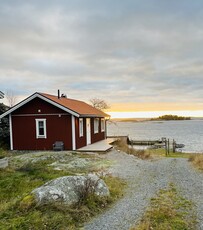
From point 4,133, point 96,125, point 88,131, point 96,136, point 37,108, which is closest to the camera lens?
point 37,108

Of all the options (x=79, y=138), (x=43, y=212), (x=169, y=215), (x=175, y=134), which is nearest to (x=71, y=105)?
(x=79, y=138)

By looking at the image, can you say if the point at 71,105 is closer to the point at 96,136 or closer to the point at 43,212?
the point at 96,136

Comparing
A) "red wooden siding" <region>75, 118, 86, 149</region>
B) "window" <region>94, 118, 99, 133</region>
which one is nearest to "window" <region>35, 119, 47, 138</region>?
"red wooden siding" <region>75, 118, 86, 149</region>

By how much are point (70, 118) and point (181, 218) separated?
43.4 ft

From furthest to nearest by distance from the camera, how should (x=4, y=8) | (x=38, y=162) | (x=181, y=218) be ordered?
A: (x=38, y=162) < (x=4, y=8) < (x=181, y=218)

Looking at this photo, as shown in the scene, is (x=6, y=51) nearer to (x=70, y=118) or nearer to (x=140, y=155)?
(x=70, y=118)

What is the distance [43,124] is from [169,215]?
46.6ft

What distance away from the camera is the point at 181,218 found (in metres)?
5.61

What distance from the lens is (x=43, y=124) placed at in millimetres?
18672

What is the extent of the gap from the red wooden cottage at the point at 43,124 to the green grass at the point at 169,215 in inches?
455

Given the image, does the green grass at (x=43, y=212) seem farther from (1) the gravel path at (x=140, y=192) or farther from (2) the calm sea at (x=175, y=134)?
(2) the calm sea at (x=175, y=134)

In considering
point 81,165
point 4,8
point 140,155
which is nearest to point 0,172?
point 81,165

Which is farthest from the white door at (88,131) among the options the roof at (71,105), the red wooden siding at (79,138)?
the red wooden siding at (79,138)

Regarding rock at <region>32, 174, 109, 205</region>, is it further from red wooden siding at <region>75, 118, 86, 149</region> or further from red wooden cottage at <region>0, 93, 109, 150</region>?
red wooden siding at <region>75, 118, 86, 149</region>
